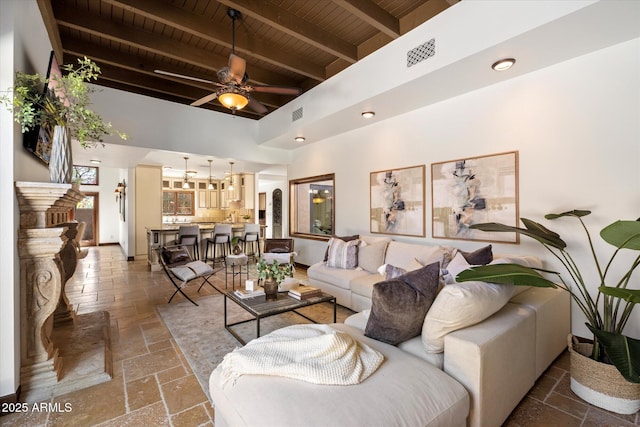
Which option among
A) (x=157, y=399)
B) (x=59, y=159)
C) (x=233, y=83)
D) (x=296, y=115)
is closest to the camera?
(x=157, y=399)

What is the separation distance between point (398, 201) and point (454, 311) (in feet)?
9.31

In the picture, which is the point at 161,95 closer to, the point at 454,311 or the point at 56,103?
the point at 56,103

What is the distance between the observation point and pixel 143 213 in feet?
23.3

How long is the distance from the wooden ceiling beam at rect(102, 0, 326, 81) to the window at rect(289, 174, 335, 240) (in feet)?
6.75

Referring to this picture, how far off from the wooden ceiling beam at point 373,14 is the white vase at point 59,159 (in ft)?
8.44

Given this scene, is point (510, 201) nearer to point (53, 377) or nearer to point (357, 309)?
point (357, 309)

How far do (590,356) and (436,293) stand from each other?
1347mm

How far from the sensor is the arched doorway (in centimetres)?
1086

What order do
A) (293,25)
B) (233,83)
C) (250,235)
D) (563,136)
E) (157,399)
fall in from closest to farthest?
(157,399) → (563,136) → (233,83) → (293,25) → (250,235)

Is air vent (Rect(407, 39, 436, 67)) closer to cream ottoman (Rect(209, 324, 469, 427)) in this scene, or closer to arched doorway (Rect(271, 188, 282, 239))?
cream ottoman (Rect(209, 324, 469, 427))

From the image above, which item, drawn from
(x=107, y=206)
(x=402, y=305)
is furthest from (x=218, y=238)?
(x=107, y=206)

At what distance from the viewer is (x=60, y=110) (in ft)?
7.14

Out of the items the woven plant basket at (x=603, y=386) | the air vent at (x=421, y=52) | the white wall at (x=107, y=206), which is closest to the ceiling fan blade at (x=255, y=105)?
the air vent at (x=421, y=52)

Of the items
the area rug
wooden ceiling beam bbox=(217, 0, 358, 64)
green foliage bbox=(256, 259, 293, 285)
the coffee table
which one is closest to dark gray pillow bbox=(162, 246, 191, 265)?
the area rug
